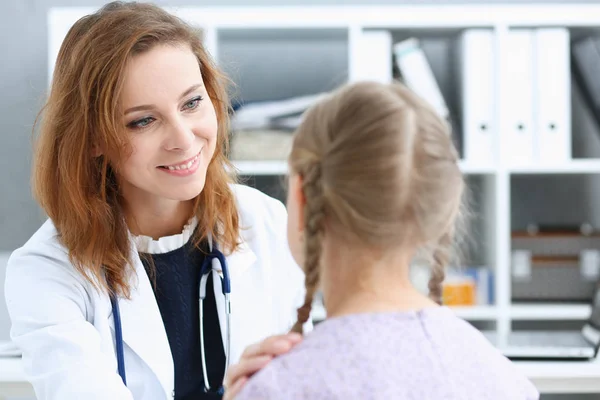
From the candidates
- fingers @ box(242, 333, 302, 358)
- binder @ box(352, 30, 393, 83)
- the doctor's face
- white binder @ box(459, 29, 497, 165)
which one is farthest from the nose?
white binder @ box(459, 29, 497, 165)

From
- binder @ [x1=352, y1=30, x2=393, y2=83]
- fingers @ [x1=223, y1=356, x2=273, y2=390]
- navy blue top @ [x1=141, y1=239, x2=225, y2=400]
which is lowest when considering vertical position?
navy blue top @ [x1=141, y1=239, x2=225, y2=400]

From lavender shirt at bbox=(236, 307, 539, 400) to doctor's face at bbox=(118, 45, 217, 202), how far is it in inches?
21.3

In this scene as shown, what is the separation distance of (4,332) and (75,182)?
1.17 meters

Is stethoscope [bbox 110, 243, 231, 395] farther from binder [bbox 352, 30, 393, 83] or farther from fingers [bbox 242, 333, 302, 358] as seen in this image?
binder [bbox 352, 30, 393, 83]

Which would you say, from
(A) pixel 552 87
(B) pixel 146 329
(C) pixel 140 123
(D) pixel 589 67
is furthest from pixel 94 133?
(D) pixel 589 67

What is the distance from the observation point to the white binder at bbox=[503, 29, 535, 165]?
2.44m

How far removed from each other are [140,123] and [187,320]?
1.24ft

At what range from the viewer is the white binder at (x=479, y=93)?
245 cm

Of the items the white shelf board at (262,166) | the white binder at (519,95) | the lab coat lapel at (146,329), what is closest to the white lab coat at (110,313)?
the lab coat lapel at (146,329)

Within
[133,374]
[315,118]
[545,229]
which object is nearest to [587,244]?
[545,229]

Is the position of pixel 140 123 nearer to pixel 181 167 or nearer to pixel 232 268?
pixel 181 167

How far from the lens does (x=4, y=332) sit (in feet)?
Answer: 7.75

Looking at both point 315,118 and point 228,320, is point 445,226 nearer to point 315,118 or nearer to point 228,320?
point 315,118

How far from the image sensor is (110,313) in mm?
1396
